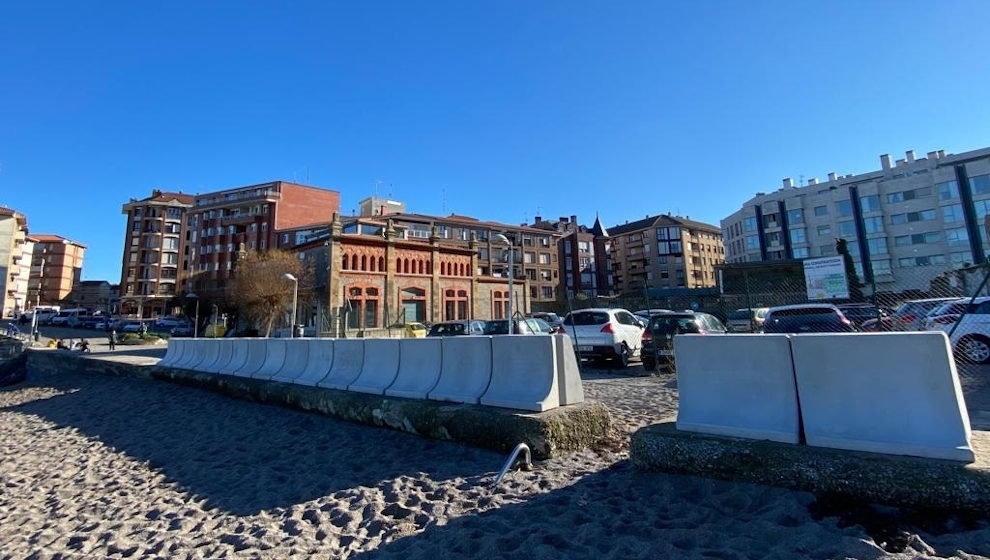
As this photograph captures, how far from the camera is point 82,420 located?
1039 cm

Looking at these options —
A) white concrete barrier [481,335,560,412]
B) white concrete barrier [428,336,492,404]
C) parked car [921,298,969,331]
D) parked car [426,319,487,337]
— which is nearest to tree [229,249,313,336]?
parked car [426,319,487,337]

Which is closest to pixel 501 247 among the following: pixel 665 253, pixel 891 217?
pixel 665 253

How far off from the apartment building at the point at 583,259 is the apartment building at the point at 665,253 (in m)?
4.02

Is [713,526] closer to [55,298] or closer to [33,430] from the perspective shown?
[33,430]

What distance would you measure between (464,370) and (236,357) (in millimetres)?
9067

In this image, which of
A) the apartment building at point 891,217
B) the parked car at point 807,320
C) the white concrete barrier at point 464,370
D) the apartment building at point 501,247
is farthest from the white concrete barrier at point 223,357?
the apartment building at point 891,217

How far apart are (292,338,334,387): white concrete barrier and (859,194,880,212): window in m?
81.2

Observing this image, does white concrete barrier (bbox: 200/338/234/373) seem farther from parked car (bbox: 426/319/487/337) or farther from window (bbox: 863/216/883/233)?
window (bbox: 863/216/883/233)

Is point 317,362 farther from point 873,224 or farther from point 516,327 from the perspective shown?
point 873,224

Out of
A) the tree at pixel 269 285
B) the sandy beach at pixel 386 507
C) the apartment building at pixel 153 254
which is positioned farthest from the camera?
the apartment building at pixel 153 254

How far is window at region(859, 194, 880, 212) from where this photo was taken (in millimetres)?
66562

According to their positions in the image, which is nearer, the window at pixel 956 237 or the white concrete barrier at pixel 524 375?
the white concrete barrier at pixel 524 375

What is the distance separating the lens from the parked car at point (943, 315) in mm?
11102

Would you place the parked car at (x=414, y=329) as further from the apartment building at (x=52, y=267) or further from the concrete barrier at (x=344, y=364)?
the apartment building at (x=52, y=267)
